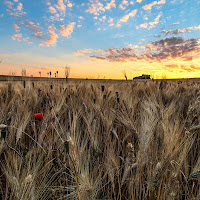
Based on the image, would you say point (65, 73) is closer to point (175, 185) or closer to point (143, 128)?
point (143, 128)

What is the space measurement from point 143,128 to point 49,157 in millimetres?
549

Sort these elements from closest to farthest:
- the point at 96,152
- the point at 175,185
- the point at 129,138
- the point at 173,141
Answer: the point at 175,185
the point at 173,141
the point at 96,152
the point at 129,138

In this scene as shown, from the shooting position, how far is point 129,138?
1.19 meters

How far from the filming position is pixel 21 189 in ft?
1.91

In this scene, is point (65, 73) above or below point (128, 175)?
above

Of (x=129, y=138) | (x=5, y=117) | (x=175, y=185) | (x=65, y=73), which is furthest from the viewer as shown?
(x=65, y=73)

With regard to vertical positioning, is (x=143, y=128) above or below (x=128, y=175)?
above

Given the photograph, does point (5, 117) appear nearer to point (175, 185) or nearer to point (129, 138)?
point (129, 138)

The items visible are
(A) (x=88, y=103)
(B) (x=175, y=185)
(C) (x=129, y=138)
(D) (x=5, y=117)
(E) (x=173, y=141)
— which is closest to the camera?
(B) (x=175, y=185)

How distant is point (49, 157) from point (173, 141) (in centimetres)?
66

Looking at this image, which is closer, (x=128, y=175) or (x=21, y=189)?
(x=21, y=189)

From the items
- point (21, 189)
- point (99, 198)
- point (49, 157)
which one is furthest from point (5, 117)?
point (99, 198)

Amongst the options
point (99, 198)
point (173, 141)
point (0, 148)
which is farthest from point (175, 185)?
point (0, 148)


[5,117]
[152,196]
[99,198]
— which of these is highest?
[5,117]
